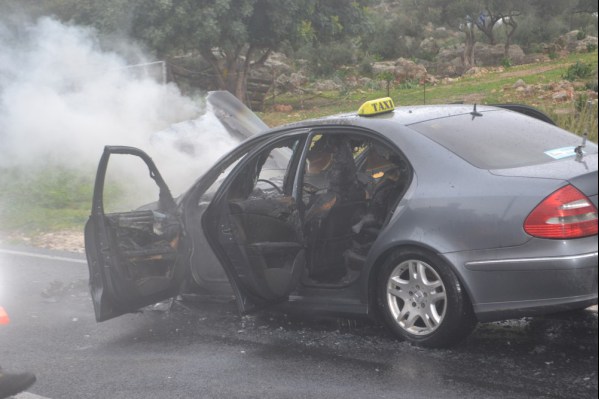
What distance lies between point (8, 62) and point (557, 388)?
601 inches

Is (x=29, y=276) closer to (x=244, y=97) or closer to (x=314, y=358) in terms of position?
(x=314, y=358)

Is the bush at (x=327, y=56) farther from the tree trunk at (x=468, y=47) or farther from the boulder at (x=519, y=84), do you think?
the boulder at (x=519, y=84)

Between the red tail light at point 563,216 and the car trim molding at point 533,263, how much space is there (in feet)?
0.36

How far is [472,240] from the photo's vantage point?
14.4 feet

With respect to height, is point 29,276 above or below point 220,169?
below

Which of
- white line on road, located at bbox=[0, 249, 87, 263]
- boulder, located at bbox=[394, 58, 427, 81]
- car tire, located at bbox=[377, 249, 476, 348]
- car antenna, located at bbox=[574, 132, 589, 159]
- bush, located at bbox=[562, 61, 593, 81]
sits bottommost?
white line on road, located at bbox=[0, 249, 87, 263]

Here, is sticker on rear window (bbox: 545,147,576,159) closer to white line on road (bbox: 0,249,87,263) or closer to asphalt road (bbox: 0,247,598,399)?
asphalt road (bbox: 0,247,598,399)

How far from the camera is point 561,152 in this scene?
4.45m

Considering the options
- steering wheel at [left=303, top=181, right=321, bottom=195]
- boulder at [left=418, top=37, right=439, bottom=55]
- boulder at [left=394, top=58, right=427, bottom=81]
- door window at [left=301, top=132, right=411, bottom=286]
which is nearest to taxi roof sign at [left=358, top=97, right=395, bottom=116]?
door window at [left=301, top=132, right=411, bottom=286]

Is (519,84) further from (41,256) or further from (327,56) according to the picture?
(327,56)

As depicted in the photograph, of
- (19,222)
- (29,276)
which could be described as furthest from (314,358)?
(19,222)

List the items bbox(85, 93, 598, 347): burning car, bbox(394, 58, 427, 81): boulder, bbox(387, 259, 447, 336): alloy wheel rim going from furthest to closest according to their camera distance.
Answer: bbox(394, 58, 427, 81): boulder
bbox(387, 259, 447, 336): alloy wheel rim
bbox(85, 93, 598, 347): burning car

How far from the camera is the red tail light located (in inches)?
155

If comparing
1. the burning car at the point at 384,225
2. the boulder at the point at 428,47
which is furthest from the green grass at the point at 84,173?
the boulder at the point at 428,47
